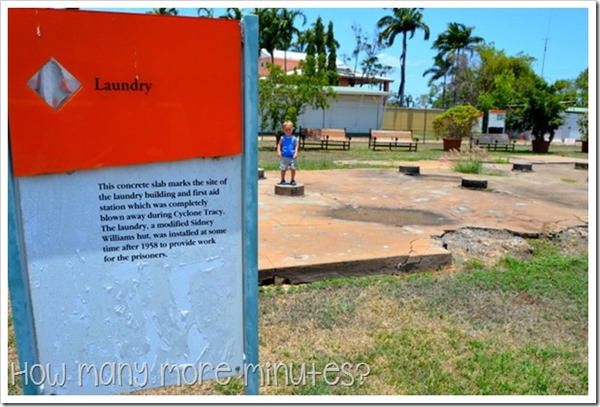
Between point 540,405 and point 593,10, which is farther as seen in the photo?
point 593,10

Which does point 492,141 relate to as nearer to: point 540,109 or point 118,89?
point 540,109

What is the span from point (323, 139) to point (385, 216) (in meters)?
16.4

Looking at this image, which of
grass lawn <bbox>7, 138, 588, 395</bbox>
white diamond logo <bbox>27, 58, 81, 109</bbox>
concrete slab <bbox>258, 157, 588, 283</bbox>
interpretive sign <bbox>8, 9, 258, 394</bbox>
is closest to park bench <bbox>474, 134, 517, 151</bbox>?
concrete slab <bbox>258, 157, 588, 283</bbox>

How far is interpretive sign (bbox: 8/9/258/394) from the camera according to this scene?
1786mm

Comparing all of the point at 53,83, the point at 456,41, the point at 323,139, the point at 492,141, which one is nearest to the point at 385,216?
the point at 53,83

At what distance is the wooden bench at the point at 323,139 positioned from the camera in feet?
72.5

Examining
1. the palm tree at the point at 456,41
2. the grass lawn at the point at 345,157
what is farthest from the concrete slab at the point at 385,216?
the palm tree at the point at 456,41

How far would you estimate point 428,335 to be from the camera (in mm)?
3459

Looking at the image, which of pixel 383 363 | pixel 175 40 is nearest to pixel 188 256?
pixel 175 40

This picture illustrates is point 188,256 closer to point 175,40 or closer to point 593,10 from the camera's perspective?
point 175,40

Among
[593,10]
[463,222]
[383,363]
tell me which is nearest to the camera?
[383,363]

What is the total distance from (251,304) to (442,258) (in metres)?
3.18

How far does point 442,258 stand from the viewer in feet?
16.3

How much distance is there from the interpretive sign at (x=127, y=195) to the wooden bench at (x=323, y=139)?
19.5 metres
